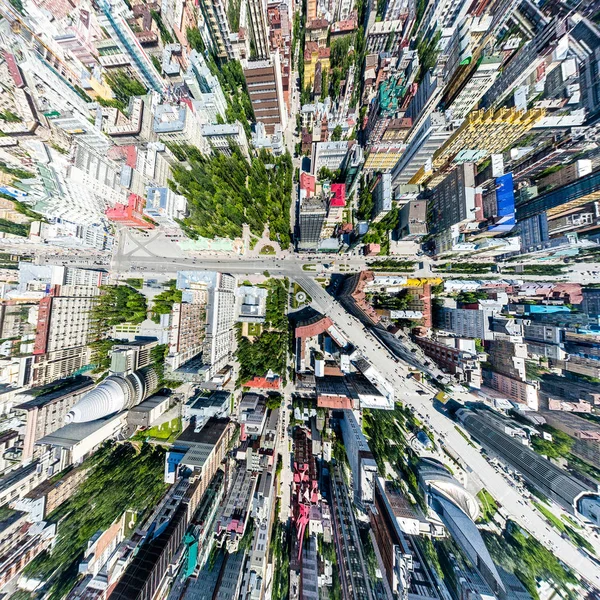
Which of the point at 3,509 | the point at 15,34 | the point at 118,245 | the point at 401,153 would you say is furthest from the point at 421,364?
the point at 15,34

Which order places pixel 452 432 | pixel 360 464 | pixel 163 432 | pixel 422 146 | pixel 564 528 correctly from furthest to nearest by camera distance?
pixel 163 432
pixel 452 432
pixel 564 528
pixel 422 146
pixel 360 464

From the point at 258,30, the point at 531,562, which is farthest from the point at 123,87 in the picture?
the point at 531,562

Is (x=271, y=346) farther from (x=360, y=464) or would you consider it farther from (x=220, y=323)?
(x=360, y=464)

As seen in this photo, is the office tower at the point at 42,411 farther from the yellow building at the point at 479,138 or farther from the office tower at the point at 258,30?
the yellow building at the point at 479,138

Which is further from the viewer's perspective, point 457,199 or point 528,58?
point 457,199

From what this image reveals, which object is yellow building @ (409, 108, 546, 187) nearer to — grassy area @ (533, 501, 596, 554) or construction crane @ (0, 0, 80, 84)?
grassy area @ (533, 501, 596, 554)

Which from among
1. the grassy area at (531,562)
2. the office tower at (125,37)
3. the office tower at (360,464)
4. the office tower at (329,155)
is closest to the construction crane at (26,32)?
the office tower at (125,37)

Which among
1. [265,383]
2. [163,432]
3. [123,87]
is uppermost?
[123,87]

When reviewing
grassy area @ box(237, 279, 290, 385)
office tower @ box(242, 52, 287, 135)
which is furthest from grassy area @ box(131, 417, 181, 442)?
office tower @ box(242, 52, 287, 135)
